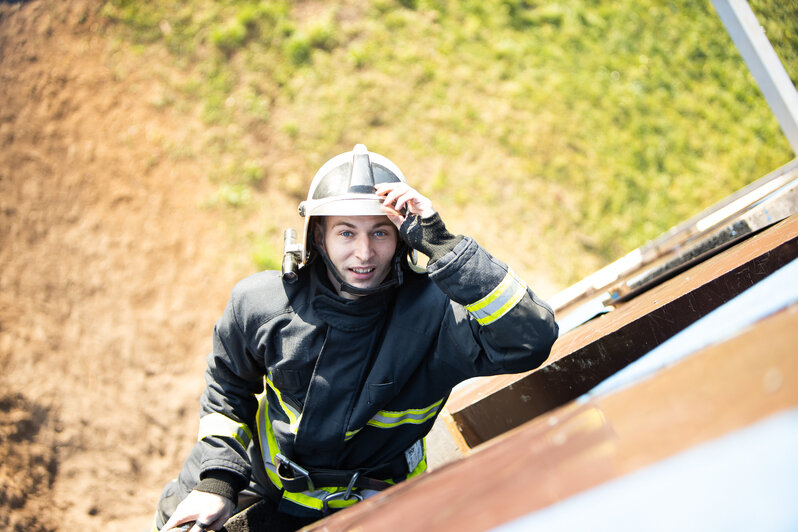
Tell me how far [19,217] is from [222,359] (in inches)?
148

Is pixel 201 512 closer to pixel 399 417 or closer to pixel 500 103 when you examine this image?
pixel 399 417

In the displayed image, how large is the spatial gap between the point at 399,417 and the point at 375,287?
56cm

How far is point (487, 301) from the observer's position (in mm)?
2014

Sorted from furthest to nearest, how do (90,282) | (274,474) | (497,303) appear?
(90,282) < (274,474) < (497,303)

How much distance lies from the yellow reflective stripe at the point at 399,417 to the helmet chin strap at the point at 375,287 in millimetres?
502

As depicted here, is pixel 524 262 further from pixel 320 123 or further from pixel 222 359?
pixel 222 359

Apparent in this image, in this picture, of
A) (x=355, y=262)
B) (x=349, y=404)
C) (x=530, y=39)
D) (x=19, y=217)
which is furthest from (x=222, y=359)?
(x=530, y=39)

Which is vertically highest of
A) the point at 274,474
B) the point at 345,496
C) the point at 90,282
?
the point at 90,282

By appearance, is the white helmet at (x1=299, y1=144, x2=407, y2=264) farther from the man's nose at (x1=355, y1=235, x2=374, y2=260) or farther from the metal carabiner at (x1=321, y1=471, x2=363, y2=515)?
the metal carabiner at (x1=321, y1=471, x2=363, y2=515)

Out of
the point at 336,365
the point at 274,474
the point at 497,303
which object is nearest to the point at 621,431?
the point at 497,303

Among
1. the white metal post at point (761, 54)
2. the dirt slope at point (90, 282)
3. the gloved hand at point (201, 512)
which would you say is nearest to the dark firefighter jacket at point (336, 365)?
the gloved hand at point (201, 512)

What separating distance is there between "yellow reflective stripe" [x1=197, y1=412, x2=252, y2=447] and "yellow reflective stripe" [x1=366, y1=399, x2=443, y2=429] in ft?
1.76

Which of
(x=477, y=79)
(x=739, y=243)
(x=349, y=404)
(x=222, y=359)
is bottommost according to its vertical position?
(x=739, y=243)

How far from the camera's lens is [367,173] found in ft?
7.54
